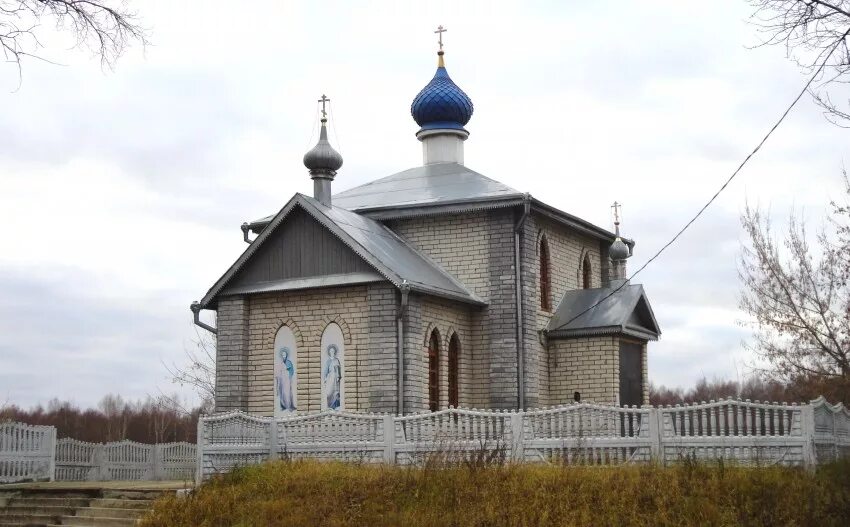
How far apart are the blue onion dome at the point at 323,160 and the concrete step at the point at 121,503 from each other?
7.94 metres

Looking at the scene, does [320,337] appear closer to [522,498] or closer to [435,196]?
[435,196]

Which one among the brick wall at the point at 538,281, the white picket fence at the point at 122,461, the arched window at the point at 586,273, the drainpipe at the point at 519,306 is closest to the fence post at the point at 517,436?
the drainpipe at the point at 519,306

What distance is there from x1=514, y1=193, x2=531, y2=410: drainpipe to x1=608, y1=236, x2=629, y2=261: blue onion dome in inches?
181

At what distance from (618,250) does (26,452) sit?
12.7 metres

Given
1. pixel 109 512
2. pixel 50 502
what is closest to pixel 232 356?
pixel 50 502

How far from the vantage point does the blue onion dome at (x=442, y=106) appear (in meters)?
24.2

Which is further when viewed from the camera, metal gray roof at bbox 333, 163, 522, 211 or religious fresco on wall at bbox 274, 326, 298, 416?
metal gray roof at bbox 333, 163, 522, 211

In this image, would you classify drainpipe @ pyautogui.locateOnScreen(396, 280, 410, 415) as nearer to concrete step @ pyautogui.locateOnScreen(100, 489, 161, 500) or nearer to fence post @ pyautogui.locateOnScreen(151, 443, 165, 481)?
concrete step @ pyautogui.locateOnScreen(100, 489, 161, 500)

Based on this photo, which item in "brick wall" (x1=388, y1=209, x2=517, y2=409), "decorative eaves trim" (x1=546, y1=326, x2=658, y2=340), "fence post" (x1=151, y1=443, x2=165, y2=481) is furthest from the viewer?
"fence post" (x1=151, y1=443, x2=165, y2=481)

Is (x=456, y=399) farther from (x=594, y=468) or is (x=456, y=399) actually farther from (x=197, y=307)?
(x=594, y=468)

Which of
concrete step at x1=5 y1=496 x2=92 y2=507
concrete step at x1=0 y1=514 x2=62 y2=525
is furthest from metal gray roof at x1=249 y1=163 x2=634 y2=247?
concrete step at x1=0 y1=514 x2=62 y2=525

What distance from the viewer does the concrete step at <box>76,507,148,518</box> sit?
1422 cm

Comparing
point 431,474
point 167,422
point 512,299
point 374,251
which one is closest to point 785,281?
point 512,299

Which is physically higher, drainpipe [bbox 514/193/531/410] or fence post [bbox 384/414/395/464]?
drainpipe [bbox 514/193/531/410]
